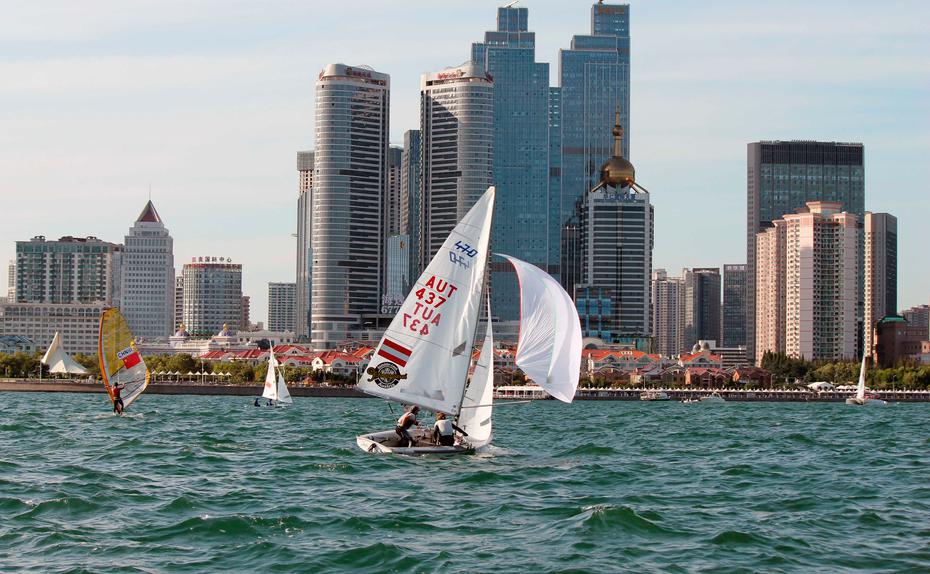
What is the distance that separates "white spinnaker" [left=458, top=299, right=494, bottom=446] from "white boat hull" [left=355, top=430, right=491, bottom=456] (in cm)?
46

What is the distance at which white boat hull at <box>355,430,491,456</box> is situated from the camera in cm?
4244

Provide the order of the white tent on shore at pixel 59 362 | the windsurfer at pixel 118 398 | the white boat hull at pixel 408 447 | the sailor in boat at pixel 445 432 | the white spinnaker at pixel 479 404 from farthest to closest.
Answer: the white tent on shore at pixel 59 362, the windsurfer at pixel 118 398, the white spinnaker at pixel 479 404, the sailor in boat at pixel 445 432, the white boat hull at pixel 408 447

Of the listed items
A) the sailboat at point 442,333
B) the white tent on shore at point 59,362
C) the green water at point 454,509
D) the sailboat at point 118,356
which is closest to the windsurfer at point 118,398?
the sailboat at point 118,356

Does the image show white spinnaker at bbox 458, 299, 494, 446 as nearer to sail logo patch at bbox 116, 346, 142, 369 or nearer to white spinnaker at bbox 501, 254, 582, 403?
white spinnaker at bbox 501, 254, 582, 403

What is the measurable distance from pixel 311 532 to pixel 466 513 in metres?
4.41

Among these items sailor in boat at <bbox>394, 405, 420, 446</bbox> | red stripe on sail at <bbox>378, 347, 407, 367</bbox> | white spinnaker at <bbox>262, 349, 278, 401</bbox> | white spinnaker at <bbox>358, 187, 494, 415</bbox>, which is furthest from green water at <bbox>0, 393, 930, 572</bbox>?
white spinnaker at <bbox>262, 349, 278, 401</bbox>

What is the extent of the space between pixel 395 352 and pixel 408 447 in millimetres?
3177

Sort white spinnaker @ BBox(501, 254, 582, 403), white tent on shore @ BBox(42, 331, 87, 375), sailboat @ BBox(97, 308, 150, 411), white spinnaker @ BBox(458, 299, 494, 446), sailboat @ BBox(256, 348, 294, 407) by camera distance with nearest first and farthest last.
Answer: white spinnaker @ BBox(501, 254, 582, 403)
white spinnaker @ BBox(458, 299, 494, 446)
sailboat @ BBox(97, 308, 150, 411)
sailboat @ BBox(256, 348, 294, 407)
white tent on shore @ BBox(42, 331, 87, 375)

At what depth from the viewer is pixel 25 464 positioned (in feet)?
135

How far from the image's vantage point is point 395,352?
43.9 m

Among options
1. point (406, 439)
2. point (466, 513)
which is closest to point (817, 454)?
point (406, 439)

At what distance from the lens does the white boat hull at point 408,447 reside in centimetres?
4244

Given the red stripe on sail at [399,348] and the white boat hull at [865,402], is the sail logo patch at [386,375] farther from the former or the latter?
the white boat hull at [865,402]

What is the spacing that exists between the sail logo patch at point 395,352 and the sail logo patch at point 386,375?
0.22 meters
